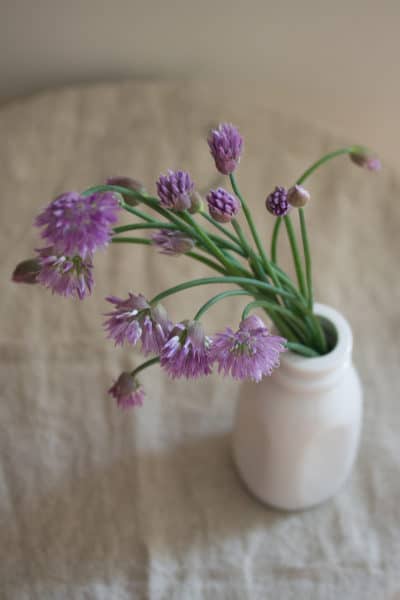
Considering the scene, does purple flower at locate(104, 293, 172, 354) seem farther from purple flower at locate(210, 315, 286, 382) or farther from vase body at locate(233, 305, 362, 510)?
vase body at locate(233, 305, 362, 510)

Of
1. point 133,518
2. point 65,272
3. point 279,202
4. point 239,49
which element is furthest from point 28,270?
point 239,49

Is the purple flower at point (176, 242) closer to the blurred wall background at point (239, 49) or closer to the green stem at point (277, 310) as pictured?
the green stem at point (277, 310)

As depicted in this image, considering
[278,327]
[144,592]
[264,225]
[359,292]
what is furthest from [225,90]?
[144,592]

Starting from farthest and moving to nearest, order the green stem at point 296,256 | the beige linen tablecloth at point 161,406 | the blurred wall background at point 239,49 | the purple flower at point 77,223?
the blurred wall background at point 239,49, the beige linen tablecloth at point 161,406, the green stem at point 296,256, the purple flower at point 77,223

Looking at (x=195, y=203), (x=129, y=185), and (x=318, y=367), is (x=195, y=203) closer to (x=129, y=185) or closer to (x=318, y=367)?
(x=129, y=185)

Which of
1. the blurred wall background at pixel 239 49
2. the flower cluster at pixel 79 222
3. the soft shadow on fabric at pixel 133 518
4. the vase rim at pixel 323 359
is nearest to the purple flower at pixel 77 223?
the flower cluster at pixel 79 222
